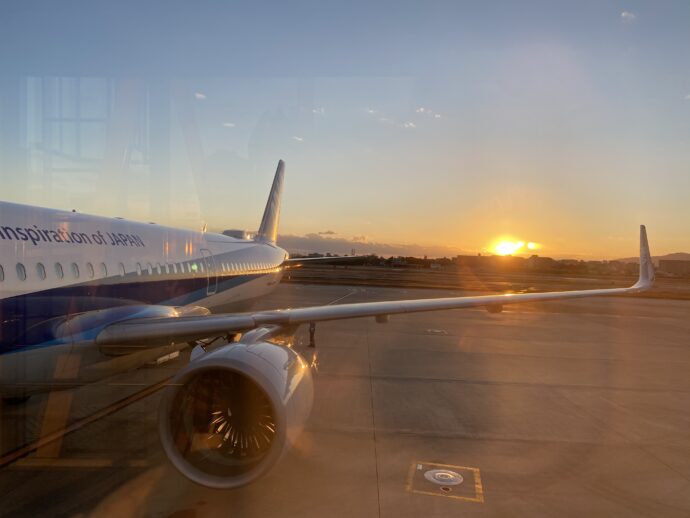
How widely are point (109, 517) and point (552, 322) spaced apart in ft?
62.7

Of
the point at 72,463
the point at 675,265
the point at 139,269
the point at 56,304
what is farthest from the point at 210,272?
the point at 675,265

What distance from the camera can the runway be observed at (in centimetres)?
486

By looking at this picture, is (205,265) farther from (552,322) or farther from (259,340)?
(552,322)

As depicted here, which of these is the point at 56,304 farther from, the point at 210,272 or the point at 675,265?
the point at 675,265

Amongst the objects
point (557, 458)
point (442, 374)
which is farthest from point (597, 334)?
point (557, 458)

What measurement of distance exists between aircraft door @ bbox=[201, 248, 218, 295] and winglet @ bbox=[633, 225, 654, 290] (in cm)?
871

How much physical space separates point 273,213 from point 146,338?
40.4 feet

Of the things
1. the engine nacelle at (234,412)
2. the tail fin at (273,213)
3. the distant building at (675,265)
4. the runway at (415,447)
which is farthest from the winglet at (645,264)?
the distant building at (675,265)

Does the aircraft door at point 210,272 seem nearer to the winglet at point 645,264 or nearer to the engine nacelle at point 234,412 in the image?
the engine nacelle at point 234,412

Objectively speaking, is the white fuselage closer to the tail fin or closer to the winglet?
the tail fin

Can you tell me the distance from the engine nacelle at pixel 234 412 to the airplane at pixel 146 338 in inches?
0.4

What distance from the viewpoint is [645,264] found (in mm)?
11305

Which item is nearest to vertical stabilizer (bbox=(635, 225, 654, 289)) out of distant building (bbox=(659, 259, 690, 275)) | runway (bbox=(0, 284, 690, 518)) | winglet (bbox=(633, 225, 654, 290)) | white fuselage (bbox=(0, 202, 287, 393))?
winglet (bbox=(633, 225, 654, 290))

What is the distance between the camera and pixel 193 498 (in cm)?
494
